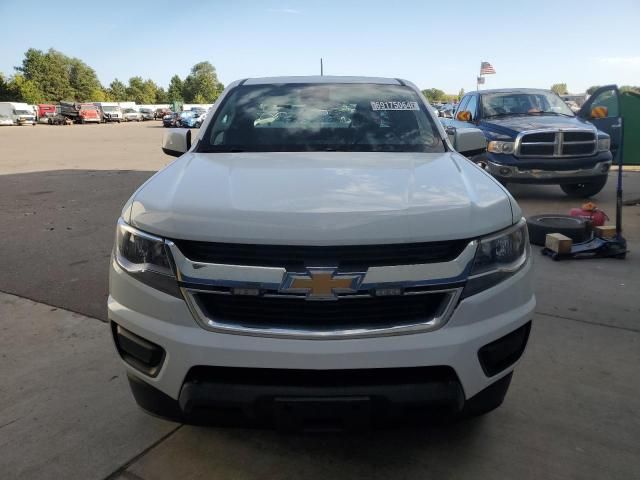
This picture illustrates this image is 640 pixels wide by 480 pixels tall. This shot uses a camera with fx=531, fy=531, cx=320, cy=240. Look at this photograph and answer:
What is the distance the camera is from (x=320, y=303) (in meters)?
1.86

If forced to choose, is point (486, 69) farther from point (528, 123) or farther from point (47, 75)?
point (47, 75)

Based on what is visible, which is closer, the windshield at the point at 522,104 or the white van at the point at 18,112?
the windshield at the point at 522,104

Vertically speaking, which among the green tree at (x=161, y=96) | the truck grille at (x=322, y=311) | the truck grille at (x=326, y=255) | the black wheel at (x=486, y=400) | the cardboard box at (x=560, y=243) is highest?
the green tree at (x=161, y=96)

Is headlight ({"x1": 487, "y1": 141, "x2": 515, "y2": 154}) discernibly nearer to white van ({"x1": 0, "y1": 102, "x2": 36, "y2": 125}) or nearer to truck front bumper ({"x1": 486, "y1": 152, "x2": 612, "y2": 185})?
truck front bumper ({"x1": 486, "y1": 152, "x2": 612, "y2": 185})

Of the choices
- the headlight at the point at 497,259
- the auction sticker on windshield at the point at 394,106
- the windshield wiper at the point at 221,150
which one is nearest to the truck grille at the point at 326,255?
the headlight at the point at 497,259

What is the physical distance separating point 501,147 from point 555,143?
76 cm

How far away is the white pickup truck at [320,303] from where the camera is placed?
6.01 ft

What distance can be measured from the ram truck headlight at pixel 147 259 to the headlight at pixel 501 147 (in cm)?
698

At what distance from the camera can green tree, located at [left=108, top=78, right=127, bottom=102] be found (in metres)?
104

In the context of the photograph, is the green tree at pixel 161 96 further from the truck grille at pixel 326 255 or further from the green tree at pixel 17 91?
the truck grille at pixel 326 255

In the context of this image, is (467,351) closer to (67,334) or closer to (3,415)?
(3,415)

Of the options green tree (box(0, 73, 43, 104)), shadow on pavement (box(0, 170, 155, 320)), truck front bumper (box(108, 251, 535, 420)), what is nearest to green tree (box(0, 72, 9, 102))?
green tree (box(0, 73, 43, 104))

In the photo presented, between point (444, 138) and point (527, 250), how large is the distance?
45.9 inches

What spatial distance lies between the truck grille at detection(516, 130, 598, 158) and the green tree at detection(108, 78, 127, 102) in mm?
105508
